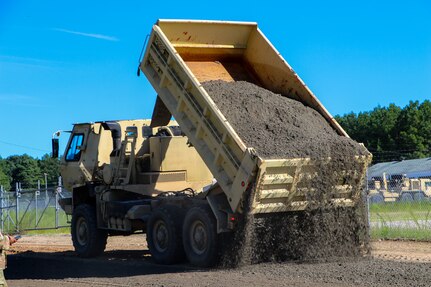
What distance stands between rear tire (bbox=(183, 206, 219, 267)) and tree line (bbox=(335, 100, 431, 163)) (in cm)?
5595

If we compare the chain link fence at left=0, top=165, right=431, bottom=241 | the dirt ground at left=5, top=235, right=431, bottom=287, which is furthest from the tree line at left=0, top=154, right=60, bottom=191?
the dirt ground at left=5, top=235, right=431, bottom=287

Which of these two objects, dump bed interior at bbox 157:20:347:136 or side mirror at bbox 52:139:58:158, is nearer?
dump bed interior at bbox 157:20:347:136

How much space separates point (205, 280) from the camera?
12.2 meters

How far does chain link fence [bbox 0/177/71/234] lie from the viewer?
31.2m

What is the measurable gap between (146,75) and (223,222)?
360 centimetres

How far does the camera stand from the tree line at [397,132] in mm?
68375

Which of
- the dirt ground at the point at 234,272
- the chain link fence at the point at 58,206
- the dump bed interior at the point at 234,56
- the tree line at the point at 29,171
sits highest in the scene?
the tree line at the point at 29,171

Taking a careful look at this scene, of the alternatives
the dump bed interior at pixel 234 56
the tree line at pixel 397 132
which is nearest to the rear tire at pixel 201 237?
the dump bed interior at pixel 234 56

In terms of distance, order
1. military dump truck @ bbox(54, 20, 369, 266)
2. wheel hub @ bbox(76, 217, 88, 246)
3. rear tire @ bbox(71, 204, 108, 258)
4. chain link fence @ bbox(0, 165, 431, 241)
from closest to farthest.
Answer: military dump truck @ bbox(54, 20, 369, 266), rear tire @ bbox(71, 204, 108, 258), wheel hub @ bbox(76, 217, 88, 246), chain link fence @ bbox(0, 165, 431, 241)

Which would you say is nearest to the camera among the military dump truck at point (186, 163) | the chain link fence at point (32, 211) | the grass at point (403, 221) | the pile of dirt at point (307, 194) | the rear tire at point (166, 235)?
the military dump truck at point (186, 163)

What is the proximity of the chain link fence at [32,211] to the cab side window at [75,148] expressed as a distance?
12152 millimetres

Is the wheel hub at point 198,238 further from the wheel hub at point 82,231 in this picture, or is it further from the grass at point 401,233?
the grass at point 401,233

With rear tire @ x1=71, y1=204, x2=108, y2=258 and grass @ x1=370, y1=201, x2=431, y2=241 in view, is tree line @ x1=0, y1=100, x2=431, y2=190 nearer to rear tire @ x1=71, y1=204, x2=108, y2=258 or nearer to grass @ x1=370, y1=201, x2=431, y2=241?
grass @ x1=370, y1=201, x2=431, y2=241

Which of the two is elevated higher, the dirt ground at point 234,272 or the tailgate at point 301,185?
the tailgate at point 301,185
